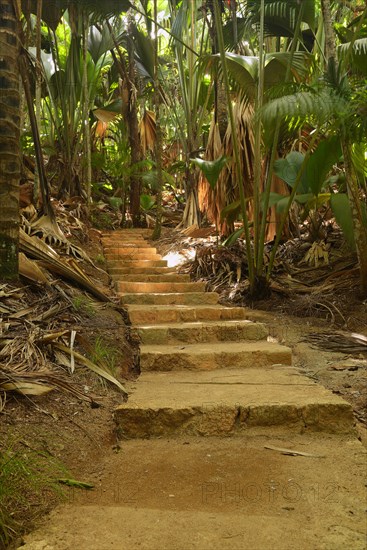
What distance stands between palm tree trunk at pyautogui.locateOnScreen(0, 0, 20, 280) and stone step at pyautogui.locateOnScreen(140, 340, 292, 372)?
105 cm

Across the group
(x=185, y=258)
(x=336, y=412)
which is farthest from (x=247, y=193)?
(x=336, y=412)

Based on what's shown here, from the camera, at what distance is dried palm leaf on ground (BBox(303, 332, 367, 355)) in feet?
11.0

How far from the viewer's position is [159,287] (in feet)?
16.4

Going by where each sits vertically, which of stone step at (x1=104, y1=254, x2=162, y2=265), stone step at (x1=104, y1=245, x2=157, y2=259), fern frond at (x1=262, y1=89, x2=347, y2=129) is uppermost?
fern frond at (x1=262, y1=89, x2=347, y2=129)

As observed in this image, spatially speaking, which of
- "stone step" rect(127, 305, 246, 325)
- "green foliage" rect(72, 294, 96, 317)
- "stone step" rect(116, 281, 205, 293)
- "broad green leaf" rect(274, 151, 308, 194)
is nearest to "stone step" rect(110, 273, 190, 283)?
"stone step" rect(116, 281, 205, 293)

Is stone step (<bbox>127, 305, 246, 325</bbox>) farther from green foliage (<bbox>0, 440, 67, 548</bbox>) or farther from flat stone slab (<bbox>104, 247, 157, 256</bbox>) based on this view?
flat stone slab (<bbox>104, 247, 157, 256</bbox>)

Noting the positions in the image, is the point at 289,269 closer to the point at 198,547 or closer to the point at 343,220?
the point at 343,220

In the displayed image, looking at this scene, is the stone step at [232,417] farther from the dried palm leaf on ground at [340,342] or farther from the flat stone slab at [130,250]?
the flat stone slab at [130,250]

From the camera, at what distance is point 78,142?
749 cm

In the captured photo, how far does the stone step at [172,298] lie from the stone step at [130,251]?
5.80 feet

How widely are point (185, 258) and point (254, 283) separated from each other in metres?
1.70

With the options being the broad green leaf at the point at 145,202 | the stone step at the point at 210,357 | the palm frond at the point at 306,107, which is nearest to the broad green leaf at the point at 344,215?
the palm frond at the point at 306,107

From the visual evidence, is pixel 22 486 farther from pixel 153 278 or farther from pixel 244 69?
pixel 244 69

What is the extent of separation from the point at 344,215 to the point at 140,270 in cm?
239
